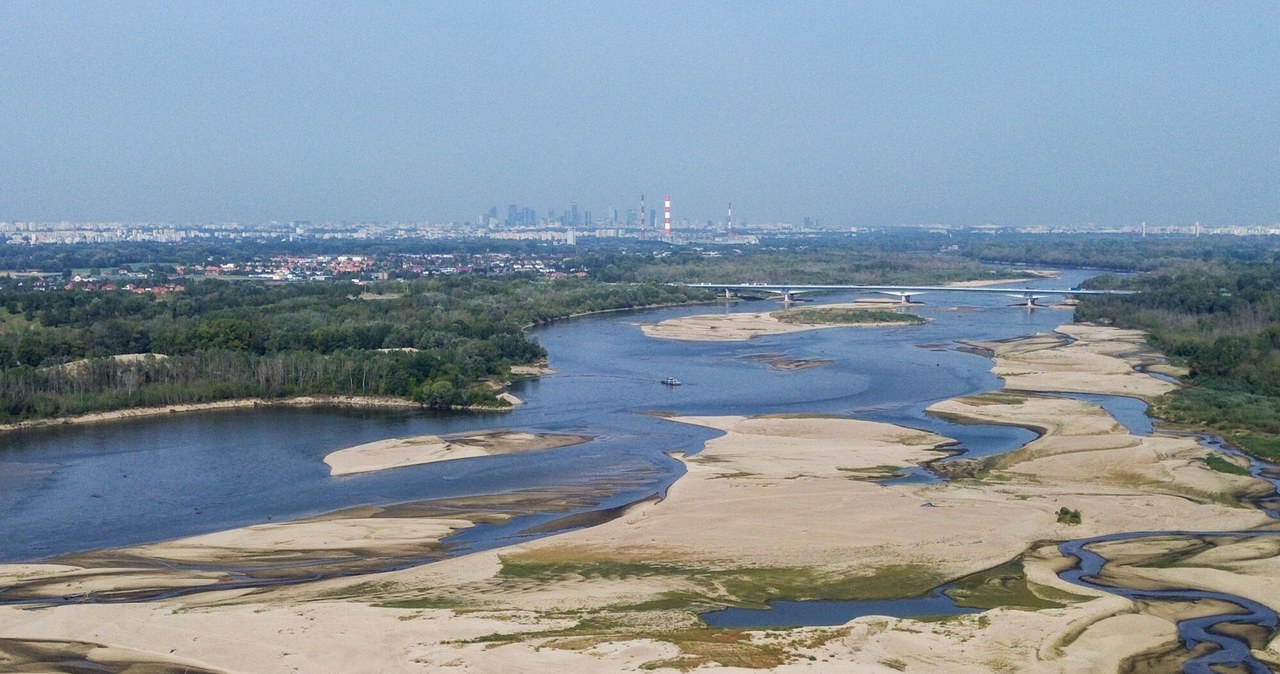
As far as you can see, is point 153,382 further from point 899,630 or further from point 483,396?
point 899,630

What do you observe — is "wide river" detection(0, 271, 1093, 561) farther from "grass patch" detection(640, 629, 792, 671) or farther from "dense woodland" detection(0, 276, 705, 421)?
"grass patch" detection(640, 629, 792, 671)

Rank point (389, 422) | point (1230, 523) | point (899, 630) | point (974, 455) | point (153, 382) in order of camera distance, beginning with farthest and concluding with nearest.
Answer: point (153, 382) < point (389, 422) < point (974, 455) < point (1230, 523) < point (899, 630)

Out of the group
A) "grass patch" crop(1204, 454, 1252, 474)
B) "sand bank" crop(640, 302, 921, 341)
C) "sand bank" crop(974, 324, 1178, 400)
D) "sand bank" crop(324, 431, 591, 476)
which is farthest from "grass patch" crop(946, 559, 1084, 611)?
"sand bank" crop(640, 302, 921, 341)

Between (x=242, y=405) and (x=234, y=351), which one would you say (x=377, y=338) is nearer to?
(x=234, y=351)

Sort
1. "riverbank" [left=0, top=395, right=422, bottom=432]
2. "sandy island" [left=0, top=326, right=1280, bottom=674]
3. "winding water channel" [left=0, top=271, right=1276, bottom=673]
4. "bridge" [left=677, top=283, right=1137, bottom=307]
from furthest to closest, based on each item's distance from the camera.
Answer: "bridge" [left=677, top=283, right=1137, bottom=307] → "riverbank" [left=0, top=395, right=422, bottom=432] → "winding water channel" [left=0, top=271, right=1276, bottom=673] → "sandy island" [left=0, top=326, right=1280, bottom=674]

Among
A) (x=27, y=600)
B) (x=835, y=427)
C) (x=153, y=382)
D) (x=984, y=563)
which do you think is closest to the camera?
(x=27, y=600)

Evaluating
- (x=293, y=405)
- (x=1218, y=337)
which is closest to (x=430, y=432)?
(x=293, y=405)

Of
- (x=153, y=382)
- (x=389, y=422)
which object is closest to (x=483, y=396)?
(x=389, y=422)
